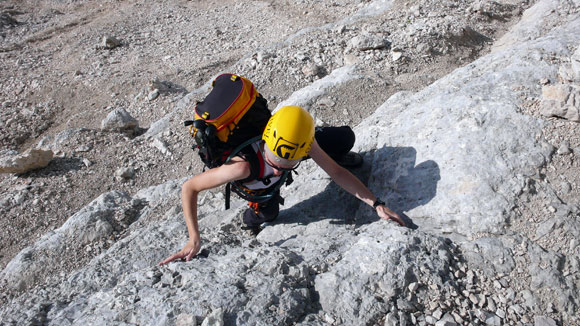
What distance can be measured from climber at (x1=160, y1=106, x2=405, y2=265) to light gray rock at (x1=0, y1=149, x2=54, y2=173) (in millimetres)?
4185

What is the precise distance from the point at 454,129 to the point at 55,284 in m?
3.64

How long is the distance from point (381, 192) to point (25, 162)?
564 centimetres

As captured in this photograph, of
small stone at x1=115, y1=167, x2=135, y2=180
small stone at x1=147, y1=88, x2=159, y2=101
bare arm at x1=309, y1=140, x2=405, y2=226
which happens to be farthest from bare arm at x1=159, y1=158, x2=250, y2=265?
small stone at x1=147, y1=88, x2=159, y2=101

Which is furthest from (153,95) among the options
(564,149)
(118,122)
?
(564,149)

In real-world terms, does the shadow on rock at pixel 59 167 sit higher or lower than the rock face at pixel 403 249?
lower

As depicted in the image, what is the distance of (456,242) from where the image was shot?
306cm

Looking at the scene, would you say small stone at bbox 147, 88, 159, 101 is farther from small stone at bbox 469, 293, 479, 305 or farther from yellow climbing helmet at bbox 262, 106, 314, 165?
small stone at bbox 469, 293, 479, 305

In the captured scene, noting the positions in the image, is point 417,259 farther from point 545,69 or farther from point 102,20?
point 102,20

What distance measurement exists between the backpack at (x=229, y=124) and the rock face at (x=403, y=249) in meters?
0.77

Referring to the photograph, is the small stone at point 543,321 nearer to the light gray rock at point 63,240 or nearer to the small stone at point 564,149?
the small stone at point 564,149

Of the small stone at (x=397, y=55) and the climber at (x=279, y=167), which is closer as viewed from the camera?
the climber at (x=279, y=167)

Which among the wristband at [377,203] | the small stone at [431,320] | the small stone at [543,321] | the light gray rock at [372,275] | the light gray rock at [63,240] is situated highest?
the light gray rock at [372,275]

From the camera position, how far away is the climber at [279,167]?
3.04 metres

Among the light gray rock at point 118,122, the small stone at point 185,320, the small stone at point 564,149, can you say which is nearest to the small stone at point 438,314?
the small stone at point 185,320
